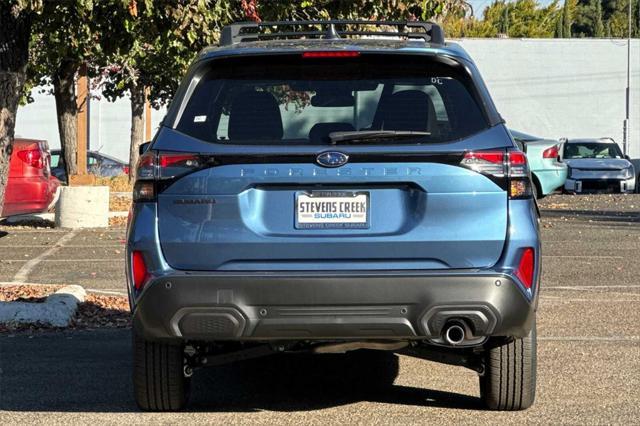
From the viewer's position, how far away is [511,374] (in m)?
6.32

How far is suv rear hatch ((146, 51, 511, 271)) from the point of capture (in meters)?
5.70

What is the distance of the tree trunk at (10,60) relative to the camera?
37.3 feet

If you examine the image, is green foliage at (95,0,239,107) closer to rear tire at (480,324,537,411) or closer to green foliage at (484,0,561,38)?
rear tire at (480,324,537,411)

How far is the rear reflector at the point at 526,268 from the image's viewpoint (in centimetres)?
577

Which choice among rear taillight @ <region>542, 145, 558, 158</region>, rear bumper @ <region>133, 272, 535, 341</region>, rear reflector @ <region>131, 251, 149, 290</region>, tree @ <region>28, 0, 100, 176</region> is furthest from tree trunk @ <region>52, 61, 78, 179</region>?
rear bumper @ <region>133, 272, 535, 341</region>

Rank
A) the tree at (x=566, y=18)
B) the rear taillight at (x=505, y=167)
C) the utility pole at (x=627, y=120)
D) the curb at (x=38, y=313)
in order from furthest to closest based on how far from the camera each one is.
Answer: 1. the tree at (x=566, y=18)
2. the utility pole at (x=627, y=120)
3. the curb at (x=38, y=313)
4. the rear taillight at (x=505, y=167)

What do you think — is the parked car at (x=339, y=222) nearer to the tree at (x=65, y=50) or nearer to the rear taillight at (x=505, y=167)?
the rear taillight at (x=505, y=167)

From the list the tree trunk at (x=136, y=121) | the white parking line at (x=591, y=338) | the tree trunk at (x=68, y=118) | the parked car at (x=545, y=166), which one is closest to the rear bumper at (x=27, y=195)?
the tree trunk at (x=68, y=118)

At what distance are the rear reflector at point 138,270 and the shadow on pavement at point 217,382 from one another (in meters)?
1.00

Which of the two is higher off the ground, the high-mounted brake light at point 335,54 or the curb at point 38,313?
the high-mounted brake light at point 335,54

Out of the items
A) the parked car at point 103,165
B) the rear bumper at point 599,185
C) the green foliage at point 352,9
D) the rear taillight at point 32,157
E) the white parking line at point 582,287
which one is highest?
the green foliage at point 352,9

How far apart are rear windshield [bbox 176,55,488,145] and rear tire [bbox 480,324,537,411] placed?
1.12 metres

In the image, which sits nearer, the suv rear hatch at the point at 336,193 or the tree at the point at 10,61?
the suv rear hatch at the point at 336,193

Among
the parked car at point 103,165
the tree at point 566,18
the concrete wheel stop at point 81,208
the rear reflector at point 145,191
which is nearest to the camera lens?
the rear reflector at point 145,191
